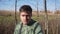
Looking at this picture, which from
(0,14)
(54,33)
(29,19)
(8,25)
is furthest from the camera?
(0,14)

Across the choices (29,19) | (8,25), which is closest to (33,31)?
(29,19)

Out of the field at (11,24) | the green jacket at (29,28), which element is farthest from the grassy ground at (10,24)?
the green jacket at (29,28)

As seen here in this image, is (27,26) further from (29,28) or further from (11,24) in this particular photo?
(11,24)

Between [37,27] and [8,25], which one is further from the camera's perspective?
[8,25]

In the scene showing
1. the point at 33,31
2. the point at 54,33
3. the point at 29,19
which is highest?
the point at 29,19

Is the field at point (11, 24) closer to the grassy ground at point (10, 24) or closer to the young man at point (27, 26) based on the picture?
the grassy ground at point (10, 24)

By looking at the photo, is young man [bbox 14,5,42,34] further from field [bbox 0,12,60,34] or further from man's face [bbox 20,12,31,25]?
field [bbox 0,12,60,34]

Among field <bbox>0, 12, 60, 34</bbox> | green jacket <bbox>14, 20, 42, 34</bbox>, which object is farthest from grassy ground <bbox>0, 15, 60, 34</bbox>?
green jacket <bbox>14, 20, 42, 34</bbox>

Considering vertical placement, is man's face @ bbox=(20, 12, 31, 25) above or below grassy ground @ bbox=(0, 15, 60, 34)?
above

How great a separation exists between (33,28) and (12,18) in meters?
2.07

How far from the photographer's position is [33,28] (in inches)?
60.8

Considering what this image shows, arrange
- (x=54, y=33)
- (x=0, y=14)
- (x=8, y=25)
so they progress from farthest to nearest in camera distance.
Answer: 1. (x=0, y=14)
2. (x=8, y=25)
3. (x=54, y=33)

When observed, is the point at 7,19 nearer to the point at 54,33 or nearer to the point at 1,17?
the point at 1,17

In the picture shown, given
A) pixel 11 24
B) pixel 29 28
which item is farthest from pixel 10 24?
pixel 29 28
